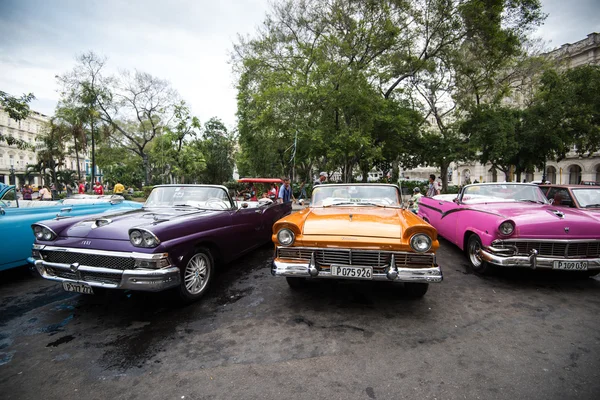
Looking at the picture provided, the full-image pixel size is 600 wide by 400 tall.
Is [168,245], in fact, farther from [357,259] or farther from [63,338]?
[357,259]

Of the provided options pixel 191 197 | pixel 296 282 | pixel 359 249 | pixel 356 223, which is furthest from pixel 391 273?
pixel 191 197

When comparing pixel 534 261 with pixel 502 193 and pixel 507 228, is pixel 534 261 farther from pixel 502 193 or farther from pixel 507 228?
pixel 502 193

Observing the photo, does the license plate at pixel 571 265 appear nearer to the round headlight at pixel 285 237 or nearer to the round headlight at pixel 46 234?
the round headlight at pixel 285 237

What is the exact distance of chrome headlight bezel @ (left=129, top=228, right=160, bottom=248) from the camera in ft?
11.1

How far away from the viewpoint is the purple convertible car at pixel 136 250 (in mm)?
3354

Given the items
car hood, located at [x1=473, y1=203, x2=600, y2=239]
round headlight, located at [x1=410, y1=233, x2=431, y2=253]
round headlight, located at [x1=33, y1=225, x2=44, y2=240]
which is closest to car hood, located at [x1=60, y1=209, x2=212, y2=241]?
round headlight, located at [x1=33, y1=225, x2=44, y2=240]

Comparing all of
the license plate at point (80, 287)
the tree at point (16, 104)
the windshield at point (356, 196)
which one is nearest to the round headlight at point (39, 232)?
the license plate at point (80, 287)

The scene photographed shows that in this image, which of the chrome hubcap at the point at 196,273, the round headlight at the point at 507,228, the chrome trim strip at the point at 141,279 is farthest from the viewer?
the round headlight at the point at 507,228

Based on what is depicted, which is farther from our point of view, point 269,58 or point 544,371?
point 269,58

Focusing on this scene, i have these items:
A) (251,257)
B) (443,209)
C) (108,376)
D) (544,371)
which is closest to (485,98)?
(443,209)

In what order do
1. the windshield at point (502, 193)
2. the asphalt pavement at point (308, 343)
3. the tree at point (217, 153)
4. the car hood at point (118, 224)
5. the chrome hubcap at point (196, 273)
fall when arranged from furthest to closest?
the tree at point (217, 153) → the windshield at point (502, 193) → the chrome hubcap at point (196, 273) → the car hood at point (118, 224) → the asphalt pavement at point (308, 343)

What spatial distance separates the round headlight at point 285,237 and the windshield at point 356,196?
1.48 metres

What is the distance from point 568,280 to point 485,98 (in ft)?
72.7

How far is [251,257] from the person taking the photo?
258 inches
